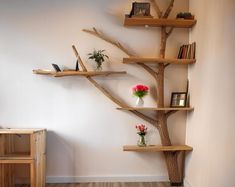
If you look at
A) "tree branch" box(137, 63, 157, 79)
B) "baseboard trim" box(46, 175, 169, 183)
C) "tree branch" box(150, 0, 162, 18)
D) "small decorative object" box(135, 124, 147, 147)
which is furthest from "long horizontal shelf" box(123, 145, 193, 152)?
"tree branch" box(150, 0, 162, 18)

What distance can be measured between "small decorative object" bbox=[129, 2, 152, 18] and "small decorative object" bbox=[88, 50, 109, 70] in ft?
2.01

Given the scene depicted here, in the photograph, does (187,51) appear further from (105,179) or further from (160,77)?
(105,179)

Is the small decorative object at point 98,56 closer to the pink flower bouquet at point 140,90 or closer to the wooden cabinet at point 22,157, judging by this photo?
the pink flower bouquet at point 140,90

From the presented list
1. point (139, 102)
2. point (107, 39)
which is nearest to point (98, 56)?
point (107, 39)

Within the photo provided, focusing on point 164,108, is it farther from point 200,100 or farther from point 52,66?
point 52,66

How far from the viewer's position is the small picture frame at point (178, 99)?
3140 mm

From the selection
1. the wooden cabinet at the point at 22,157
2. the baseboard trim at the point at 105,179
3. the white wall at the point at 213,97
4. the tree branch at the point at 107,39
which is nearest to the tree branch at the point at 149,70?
the tree branch at the point at 107,39

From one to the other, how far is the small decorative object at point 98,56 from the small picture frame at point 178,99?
1019 mm

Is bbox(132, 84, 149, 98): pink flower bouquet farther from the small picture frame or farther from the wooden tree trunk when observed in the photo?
the small picture frame

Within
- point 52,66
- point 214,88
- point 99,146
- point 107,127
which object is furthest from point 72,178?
point 214,88

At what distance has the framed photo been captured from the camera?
124 inches

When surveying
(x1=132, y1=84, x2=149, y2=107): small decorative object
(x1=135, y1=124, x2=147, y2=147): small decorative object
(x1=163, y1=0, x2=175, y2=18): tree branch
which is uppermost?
(x1=163, y1=0, x2=175, y2=18): tree branch

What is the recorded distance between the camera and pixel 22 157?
272cm

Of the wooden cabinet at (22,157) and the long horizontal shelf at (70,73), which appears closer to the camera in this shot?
the wooden cabinet at (22,157)
